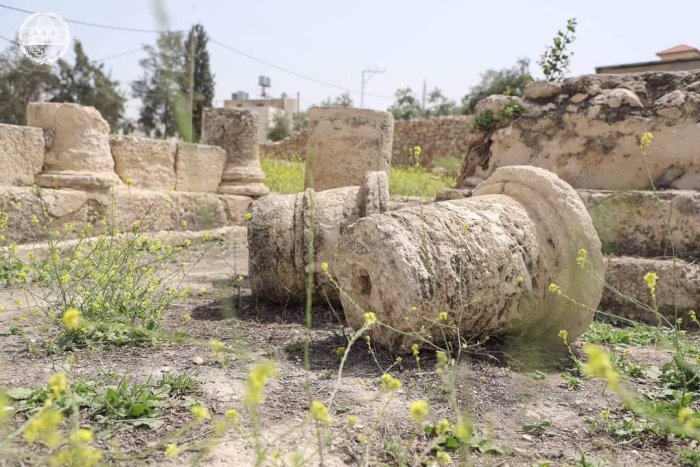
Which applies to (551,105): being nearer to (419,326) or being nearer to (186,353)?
(419,326)

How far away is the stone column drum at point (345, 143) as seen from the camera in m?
7.15

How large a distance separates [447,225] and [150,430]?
1.86 meters

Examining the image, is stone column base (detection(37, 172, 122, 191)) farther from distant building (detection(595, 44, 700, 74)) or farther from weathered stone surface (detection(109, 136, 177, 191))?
distant building (detection(595, 44, 700, 74))

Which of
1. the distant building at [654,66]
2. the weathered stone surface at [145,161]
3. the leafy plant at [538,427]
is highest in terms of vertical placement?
the distant building at [654,66]

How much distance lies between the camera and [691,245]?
480cm

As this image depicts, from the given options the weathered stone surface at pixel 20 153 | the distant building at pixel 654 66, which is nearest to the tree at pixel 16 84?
the weathered stone surface at pixel 20 153

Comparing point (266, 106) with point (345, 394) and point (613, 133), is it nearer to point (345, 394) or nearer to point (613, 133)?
point (613, 133)

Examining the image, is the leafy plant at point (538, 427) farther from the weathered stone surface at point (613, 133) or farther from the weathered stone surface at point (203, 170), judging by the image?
the weathered stone surface at point (203, 170)

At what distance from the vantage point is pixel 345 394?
2.74 meters

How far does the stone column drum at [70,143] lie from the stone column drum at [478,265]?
396 cm

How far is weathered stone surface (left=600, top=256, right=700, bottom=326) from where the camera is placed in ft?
14.8

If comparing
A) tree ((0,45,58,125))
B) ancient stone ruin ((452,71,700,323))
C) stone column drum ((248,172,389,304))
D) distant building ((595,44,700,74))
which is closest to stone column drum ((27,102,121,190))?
stone column drum ((248,172,389,304))

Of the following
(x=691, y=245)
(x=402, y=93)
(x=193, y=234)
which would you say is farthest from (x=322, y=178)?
(x=402, y=93)

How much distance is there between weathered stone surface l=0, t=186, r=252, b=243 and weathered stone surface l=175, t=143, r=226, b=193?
0.20 m
